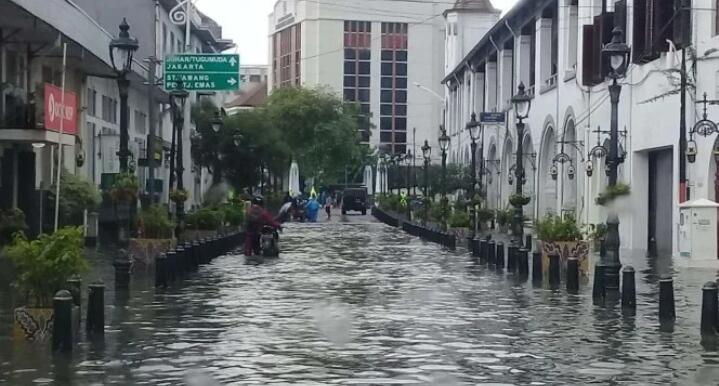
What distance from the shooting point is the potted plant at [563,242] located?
951 inches

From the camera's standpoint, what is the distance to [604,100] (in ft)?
134

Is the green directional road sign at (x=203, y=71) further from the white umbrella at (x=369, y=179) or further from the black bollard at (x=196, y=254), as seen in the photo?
the white umbrella at (x=369, y=179)

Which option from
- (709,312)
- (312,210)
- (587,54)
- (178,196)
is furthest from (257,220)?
(312,210)

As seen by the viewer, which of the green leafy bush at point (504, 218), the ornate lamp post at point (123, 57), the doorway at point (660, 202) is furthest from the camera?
the green leafy bush at point (504, 218)

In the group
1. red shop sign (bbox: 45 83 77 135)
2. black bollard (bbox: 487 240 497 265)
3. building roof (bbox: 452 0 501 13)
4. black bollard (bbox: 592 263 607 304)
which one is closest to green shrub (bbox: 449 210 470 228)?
black bollard (bbox: 487 240 497 265)

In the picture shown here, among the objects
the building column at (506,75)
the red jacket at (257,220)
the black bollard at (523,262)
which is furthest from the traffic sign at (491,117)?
the black bollard at (523,262)

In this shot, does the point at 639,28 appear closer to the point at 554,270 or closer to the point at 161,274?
the point at 554,270

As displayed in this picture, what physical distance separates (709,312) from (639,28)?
2352cm

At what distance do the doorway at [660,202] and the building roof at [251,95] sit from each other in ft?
253

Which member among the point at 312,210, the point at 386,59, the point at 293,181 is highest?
the point at 386,59

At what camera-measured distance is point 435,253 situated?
34.4 metres

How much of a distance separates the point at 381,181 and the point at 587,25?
64989 mm

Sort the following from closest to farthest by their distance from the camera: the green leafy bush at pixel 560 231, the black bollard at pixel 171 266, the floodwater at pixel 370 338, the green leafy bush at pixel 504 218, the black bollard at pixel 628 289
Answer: the floodwater at pixel 370 338 → the black bollard at pixel 628 289 → the black bollard at pixel 171 266 → the green leafy bush at pixel 560 231 → the green leafy bush at pixel 504 218

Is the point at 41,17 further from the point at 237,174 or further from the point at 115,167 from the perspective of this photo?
the point at 237,174
